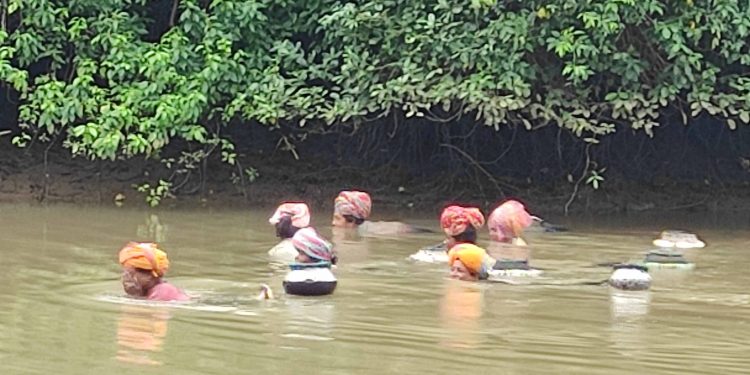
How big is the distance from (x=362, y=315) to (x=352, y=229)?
14.9 feet

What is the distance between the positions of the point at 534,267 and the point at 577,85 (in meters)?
3.43

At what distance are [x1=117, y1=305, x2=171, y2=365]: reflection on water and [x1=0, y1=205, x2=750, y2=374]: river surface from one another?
0.01m

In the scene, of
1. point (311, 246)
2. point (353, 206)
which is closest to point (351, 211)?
point (353, 206)

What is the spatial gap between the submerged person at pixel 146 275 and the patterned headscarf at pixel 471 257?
76.8 inches

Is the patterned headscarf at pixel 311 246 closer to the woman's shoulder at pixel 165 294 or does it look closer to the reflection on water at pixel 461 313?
the reflection on water at pixel 461 313

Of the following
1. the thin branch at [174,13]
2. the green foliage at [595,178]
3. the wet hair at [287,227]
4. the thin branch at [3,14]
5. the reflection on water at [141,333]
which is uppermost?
the thin branch at [174,13]

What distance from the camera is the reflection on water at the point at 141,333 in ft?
20.4

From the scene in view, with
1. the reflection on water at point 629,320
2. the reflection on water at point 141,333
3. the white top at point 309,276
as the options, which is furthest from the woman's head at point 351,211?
the reflection on water at point 141,333

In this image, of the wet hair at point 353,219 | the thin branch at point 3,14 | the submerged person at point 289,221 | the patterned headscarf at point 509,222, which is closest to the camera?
the submerged person at point 289,221

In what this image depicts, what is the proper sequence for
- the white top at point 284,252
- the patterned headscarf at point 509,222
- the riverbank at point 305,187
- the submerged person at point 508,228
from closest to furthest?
the white top at point 284,252
the submerged person at point 508,228
the patterned headscarf at point 509,222
the riverbank at point 305,187

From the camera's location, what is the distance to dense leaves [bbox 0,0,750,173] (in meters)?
12.4

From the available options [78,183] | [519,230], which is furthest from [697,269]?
[78,183]

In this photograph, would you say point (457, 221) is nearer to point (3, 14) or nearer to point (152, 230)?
point (152, 230)

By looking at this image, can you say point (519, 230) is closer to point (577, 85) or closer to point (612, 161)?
point (577, 85)
